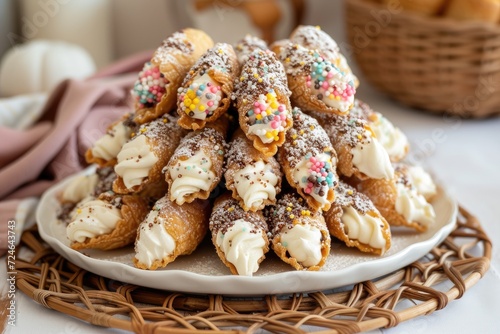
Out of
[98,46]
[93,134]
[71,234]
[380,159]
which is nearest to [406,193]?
[380,159]

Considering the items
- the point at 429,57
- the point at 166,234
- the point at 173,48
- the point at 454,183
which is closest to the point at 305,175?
the point at 166,234

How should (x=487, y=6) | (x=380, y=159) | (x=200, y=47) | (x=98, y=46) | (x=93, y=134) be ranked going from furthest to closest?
(x=98, y=46) → (x=487, y=6) → (x=93, y=134) → (x=200, y=47) → (x=380, y=159)

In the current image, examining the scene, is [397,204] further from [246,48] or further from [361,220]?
[246,48]

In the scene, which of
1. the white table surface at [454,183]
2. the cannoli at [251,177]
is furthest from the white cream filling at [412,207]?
the cannoli at [251,177]

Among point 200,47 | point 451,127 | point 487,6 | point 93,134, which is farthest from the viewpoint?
point 451,127

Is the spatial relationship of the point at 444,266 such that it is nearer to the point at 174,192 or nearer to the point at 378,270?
the point at 378,270

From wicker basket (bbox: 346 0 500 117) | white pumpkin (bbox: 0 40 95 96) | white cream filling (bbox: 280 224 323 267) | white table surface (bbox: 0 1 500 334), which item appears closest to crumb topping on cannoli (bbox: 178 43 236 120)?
white cream filling (bbox: 280 224 323 267)
